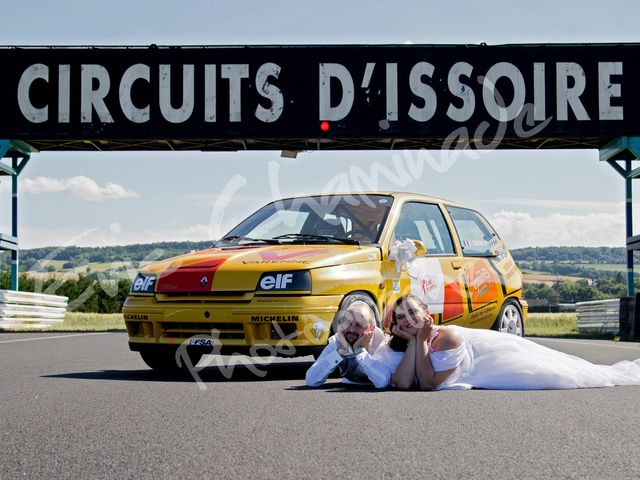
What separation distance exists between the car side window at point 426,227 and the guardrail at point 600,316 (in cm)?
1307

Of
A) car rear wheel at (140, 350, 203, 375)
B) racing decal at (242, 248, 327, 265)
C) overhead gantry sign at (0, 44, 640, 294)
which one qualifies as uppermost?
overhead gantry sign at (0, 44, 640, 294)

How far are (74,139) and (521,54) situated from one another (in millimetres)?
11026

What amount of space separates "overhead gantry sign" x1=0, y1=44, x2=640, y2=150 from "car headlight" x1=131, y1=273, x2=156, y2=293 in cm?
1483

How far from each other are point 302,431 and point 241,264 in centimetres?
287

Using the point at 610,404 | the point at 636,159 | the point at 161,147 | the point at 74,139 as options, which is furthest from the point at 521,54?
the point at 610,404

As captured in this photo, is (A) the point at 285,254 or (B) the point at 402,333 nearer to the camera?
(B) the point at 402,333

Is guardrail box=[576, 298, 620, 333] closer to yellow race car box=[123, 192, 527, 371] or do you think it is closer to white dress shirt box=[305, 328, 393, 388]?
yellow race car box=[123, 192, 527, 371]

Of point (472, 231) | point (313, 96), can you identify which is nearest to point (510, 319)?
point (472, 231)

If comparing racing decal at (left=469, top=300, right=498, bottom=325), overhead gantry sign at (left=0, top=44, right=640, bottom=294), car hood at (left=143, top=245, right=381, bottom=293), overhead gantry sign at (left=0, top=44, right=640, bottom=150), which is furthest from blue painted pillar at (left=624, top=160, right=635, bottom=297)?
car hood at (left=143, top=245, right=381, bottom=293)

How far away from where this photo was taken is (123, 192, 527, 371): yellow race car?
753 centimetres

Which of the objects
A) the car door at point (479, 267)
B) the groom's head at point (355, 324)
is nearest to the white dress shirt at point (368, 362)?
the groom's head at point (355, 324)

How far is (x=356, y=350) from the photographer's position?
276 inches

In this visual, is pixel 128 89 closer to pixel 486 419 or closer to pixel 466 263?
pixel 466 263

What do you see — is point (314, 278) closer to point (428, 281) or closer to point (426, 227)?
point (428, 281)
